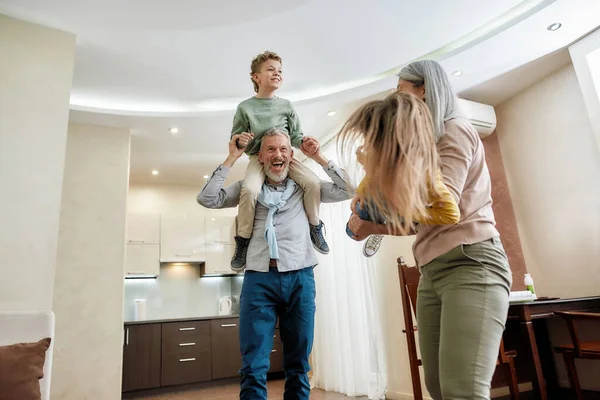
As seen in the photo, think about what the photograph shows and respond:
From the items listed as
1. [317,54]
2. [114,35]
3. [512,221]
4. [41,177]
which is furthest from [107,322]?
[512,221]

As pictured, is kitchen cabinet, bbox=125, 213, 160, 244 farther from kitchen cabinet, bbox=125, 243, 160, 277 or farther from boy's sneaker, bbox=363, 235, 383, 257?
boy's sneaker, bbox=363, 235, 383, 257

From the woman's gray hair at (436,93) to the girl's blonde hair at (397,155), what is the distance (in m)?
0.08

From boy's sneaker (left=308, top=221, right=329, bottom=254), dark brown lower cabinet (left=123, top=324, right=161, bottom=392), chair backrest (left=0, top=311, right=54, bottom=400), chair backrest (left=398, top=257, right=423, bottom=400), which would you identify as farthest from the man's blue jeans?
dark brown lower cabinet (left=123, top=324, right=161, bottom=392)

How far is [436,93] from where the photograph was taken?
113cm

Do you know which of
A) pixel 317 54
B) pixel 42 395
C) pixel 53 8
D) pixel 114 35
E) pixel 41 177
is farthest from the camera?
pixel 317 54

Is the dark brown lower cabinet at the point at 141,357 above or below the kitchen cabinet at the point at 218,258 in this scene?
below

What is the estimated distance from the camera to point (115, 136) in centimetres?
412

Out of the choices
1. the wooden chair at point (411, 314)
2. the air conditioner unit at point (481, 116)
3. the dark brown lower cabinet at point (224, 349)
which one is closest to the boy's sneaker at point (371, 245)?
the wooden chair at point (411, 314)

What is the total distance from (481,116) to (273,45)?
204 cm

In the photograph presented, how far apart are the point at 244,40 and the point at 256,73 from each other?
1.45 meters

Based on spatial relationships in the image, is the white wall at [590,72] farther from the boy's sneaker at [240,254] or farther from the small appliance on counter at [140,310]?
the small appliance on counter at [140,310]

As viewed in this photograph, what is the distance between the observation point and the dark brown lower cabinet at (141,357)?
462 centimetres

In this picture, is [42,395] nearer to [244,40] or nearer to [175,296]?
[244,40]

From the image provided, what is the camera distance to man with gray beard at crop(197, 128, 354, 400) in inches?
54.9
